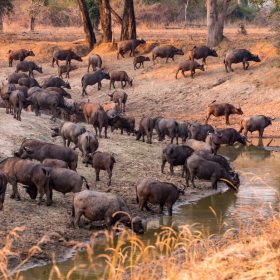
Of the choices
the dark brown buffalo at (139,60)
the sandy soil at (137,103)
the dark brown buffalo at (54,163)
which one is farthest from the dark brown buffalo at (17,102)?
the dark brown buffalo at (139,60)

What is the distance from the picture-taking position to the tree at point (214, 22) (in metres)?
39.8

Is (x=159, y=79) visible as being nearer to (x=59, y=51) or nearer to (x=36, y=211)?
(x=59, y=51)

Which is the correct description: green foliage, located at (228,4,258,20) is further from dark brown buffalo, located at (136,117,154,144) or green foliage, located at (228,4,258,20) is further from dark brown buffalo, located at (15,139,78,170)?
dark brown buffalo, located at (15,139,78,170)

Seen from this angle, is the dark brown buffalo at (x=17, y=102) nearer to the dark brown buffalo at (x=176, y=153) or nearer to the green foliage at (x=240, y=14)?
the dark brown buffalo at (x=176, y=153)

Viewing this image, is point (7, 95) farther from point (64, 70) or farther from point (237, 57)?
point (64, 70)

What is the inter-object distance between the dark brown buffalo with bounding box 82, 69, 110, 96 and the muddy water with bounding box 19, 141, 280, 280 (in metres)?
11.8

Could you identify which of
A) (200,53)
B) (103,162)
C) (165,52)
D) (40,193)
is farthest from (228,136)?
(165,52)

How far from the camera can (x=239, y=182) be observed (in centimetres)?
2017

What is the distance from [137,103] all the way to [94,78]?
2.40 metres

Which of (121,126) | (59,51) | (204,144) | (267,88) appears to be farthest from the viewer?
(59,51)

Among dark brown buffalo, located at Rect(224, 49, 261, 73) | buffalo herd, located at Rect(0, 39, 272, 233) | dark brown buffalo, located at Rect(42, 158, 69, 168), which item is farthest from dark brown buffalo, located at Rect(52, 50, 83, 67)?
dark brown buffalo, located at Rect(42, 158, 69, 168)

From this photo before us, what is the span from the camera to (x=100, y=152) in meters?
18.9

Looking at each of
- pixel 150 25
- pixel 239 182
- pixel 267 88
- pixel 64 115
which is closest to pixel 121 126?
pixel 64 115

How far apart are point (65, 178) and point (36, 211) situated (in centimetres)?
92
